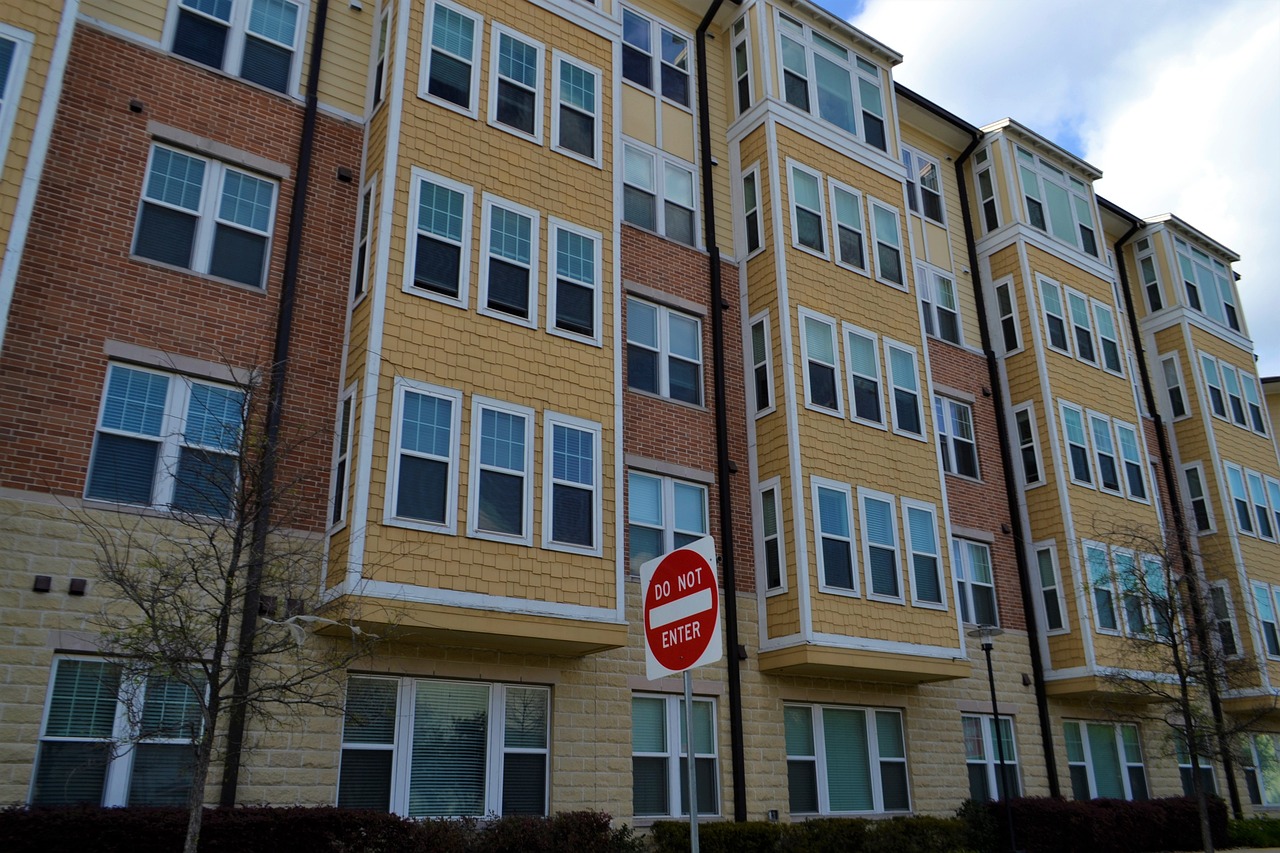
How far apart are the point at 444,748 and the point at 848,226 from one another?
1383cm

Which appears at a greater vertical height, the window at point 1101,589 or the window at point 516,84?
the window at point 516,84

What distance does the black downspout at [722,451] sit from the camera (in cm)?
1789

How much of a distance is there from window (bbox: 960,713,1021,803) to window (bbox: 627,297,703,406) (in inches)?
345

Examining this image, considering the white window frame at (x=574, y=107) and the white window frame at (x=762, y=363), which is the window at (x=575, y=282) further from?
the white window frame at (x=762, y=363)

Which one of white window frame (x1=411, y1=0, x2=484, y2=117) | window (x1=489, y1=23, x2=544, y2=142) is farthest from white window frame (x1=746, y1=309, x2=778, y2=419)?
white window frame (x1=411, y1=0, x2=484, y2=117)

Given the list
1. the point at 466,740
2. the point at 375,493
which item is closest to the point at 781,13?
the point at 375,493

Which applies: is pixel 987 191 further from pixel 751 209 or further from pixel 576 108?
pixel 576 108

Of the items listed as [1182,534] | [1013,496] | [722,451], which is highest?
[1013,496]

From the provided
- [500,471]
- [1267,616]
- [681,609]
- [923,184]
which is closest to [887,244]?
[923,184]

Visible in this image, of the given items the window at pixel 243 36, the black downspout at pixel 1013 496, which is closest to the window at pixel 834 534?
the black downspout at pixel 1013 496

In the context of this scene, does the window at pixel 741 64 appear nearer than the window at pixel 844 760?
No

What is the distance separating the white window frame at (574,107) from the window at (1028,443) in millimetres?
12679

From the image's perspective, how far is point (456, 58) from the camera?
702 inches

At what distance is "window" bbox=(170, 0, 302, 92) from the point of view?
55.4ft
